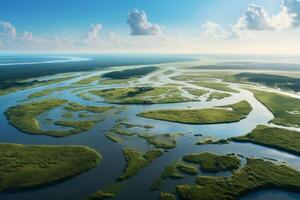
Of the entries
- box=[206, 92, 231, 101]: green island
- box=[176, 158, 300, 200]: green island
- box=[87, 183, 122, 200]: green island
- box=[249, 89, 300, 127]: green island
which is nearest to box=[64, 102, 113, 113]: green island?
box=[206, 92, 231, 101]: green island

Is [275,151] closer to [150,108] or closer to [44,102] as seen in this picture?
[150,108]

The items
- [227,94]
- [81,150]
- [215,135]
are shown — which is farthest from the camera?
[227,94]

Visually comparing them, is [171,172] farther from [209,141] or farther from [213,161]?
[209,141]

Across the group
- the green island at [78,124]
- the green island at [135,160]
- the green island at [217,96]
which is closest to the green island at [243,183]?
the green island at [135,160]

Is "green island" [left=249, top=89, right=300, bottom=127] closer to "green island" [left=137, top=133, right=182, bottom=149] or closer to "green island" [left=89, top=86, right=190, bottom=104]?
"green island" [left=89, top=86, right=190, bottom=104]

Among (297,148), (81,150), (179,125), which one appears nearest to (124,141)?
(81,150)

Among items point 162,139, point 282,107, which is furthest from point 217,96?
point 162,139
